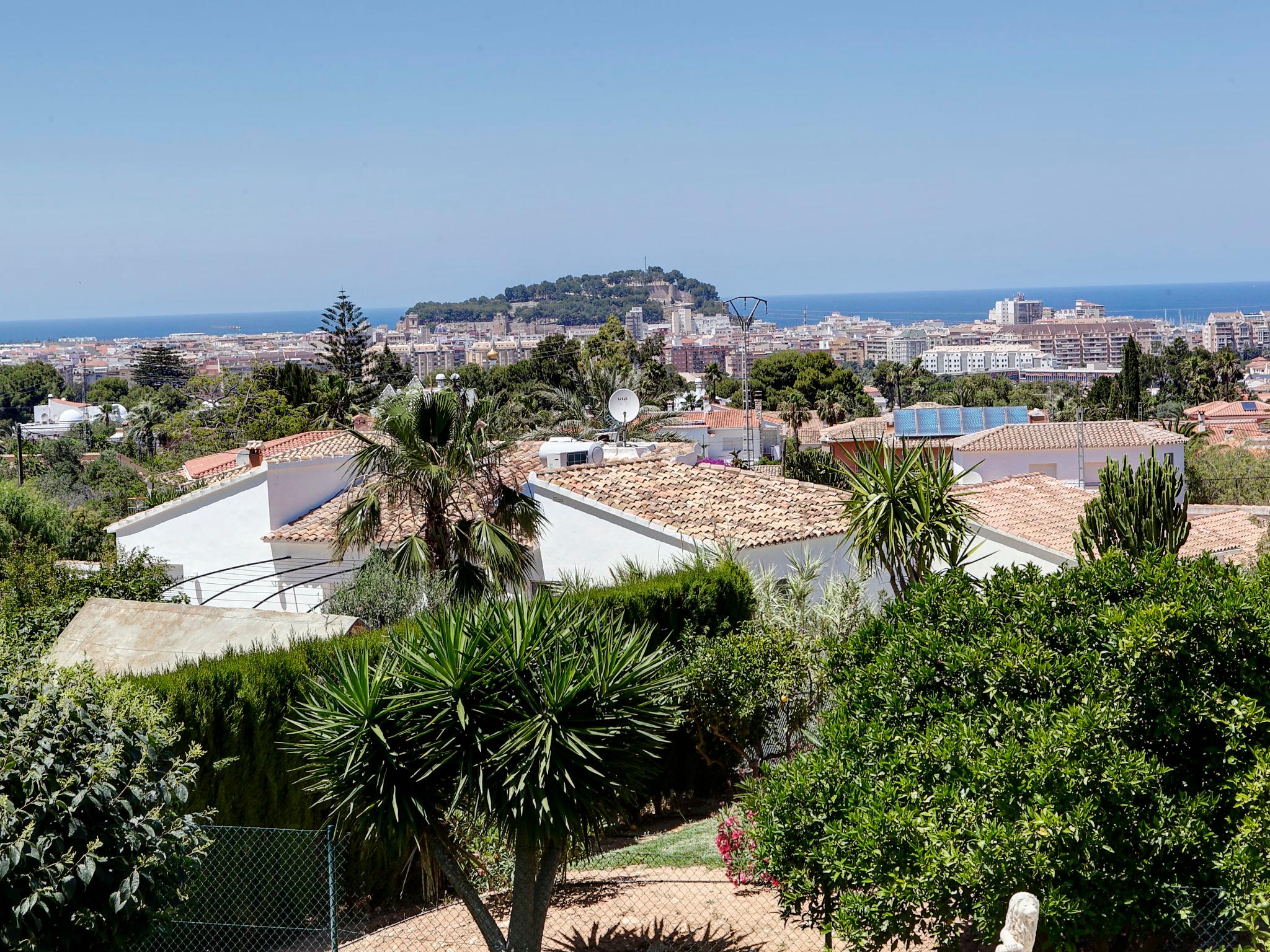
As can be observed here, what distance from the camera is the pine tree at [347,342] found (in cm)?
7300

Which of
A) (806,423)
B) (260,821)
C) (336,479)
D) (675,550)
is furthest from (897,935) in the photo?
(806,423)

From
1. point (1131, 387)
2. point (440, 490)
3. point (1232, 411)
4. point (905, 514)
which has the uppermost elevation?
point (440, 490)

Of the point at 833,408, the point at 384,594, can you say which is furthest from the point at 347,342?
the point at 384,594

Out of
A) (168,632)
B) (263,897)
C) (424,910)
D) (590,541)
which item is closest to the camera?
(263,897)

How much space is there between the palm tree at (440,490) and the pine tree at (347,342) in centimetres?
5825

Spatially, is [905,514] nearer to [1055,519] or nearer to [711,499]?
[711,499]

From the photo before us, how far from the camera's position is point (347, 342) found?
244 ft

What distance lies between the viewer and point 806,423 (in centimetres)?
8794

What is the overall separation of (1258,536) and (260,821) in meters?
24.3

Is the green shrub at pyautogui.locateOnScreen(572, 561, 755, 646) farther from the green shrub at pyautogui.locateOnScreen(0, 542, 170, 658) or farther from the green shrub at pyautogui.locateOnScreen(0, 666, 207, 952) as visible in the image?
the green shrub at pyautogui.locateOnScreen(0, 542, 170, 658)

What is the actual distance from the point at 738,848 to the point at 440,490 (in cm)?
748

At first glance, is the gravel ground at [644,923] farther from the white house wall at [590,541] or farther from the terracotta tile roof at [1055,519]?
the terracotta tile roof at [1055,519]

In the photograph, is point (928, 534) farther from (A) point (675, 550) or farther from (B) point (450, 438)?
(B) point (450, 438)

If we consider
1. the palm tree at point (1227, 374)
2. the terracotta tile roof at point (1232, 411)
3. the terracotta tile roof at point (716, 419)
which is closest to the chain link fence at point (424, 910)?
the terracotta tile roof at point (716, 419)
